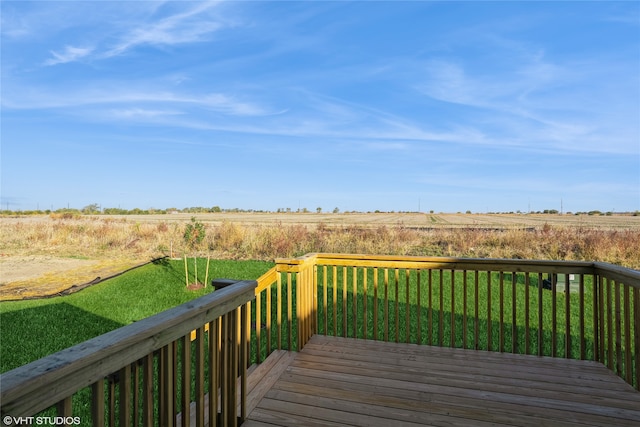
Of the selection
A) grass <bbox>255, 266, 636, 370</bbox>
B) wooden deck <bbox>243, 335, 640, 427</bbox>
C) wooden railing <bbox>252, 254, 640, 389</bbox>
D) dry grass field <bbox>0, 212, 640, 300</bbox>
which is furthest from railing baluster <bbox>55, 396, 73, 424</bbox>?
dry grass field <bbox>0, 212, 640, 300</bbox>

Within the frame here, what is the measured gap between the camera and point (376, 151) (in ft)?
63.7

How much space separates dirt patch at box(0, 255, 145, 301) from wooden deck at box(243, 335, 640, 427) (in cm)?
789

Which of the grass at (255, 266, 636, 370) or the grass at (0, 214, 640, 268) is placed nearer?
the grass at (255, 266, 636, 370)

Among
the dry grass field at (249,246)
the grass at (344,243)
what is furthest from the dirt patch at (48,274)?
the grass at (344,243)

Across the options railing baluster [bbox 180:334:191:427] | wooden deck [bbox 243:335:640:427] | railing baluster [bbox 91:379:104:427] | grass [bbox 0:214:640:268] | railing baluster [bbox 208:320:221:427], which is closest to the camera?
railing baluster [bbox 91:379:104:427]

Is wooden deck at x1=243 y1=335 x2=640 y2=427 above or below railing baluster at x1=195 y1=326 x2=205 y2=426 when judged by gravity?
below

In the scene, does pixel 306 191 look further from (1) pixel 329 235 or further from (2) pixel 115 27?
(2) pixel 115 27

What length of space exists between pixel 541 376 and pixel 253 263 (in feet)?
27.3

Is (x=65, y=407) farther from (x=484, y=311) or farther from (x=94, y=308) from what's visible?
(x=94, y=308)

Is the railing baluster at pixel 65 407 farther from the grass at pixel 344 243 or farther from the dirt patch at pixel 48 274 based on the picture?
the grass at pixel 344 243

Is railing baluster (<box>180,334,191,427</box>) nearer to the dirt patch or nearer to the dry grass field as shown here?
the dry grass field

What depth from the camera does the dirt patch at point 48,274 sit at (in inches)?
320

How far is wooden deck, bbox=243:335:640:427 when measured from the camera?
222 cm

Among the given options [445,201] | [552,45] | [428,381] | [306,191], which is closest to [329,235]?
[552,45]
